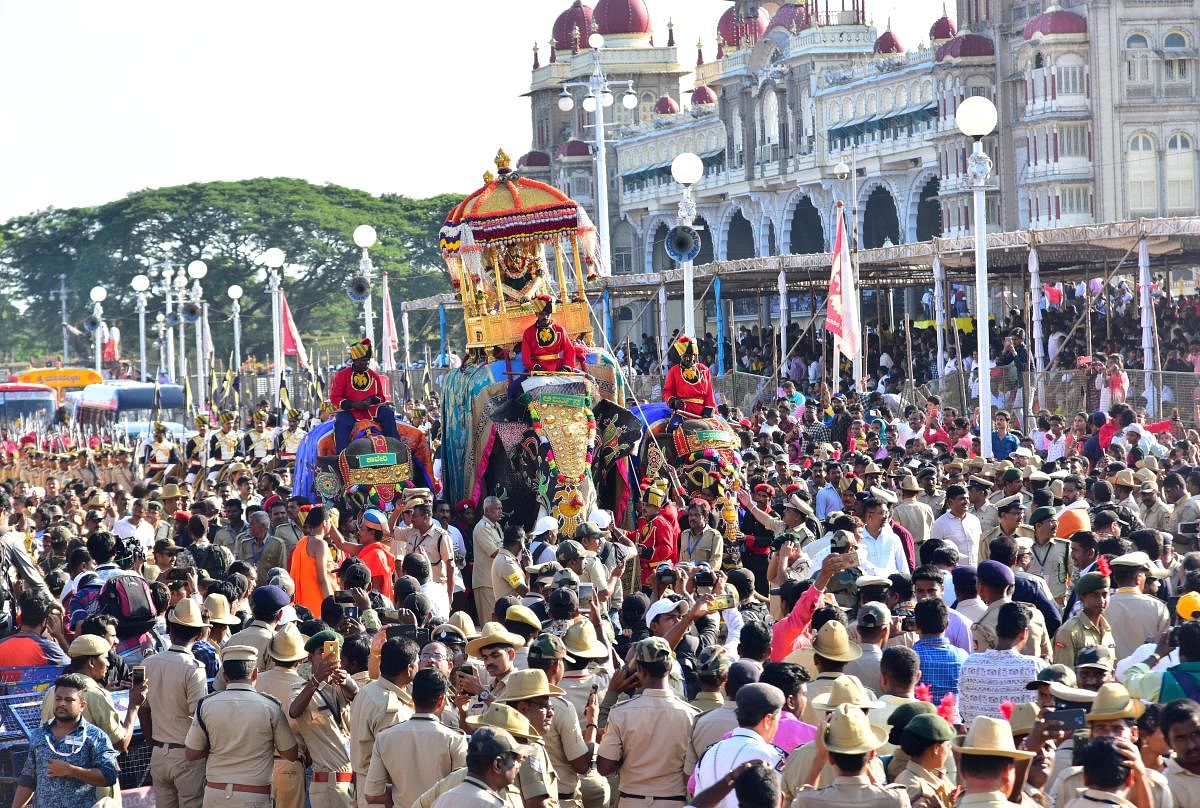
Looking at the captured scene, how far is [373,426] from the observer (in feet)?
55.5

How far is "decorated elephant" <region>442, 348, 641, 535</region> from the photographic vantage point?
15469mm

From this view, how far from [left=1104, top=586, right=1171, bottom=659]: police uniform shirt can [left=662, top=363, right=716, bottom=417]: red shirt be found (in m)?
6.76

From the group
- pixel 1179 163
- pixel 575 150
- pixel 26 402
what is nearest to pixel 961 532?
pixel 26 402

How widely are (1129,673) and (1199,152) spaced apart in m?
42.7

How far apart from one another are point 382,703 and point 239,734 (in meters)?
0.83

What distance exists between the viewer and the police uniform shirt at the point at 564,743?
26.0 feet

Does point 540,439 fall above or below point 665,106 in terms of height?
below

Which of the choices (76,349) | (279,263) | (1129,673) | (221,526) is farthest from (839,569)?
(76,349)

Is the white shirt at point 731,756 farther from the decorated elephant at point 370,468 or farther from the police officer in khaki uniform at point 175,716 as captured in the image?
the decorated elephant at point 370,468

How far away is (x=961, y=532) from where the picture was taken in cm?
1266

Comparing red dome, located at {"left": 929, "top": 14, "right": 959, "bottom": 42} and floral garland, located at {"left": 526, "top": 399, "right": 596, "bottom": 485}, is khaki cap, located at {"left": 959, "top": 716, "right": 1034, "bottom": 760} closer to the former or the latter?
floral garland, located at {"left": 526, "top": 399, "right": 596, "bottom": 485}

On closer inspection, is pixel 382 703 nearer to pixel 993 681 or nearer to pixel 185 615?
pixel 185 615

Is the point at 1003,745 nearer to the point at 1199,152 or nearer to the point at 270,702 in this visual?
the point at 270,702

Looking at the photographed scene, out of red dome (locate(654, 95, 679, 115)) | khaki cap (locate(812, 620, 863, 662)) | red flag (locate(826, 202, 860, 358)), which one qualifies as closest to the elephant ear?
red flag (locate(826, 202, 860, 358))
